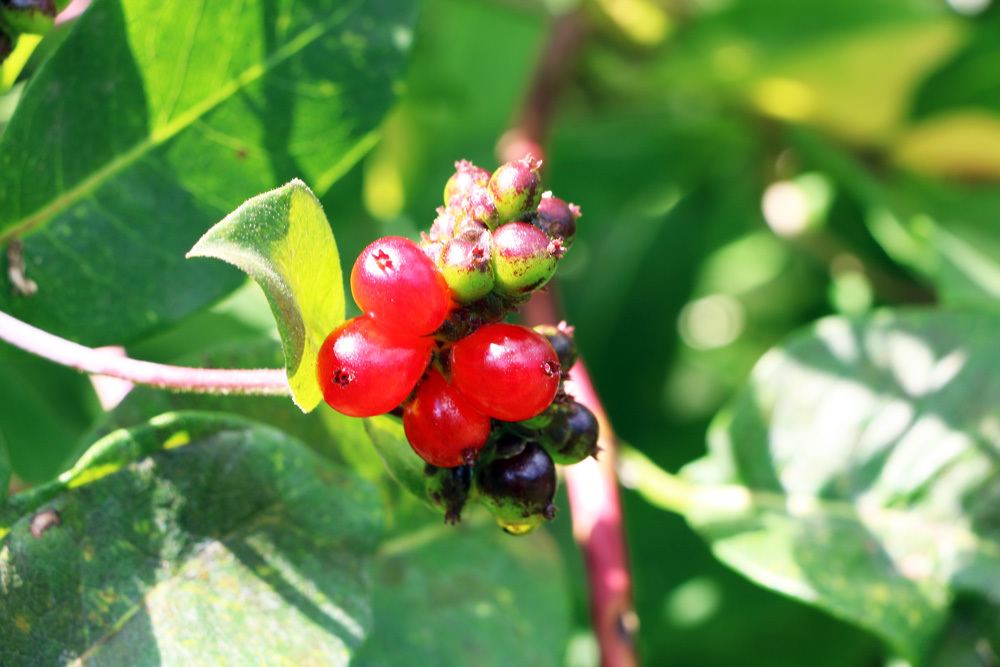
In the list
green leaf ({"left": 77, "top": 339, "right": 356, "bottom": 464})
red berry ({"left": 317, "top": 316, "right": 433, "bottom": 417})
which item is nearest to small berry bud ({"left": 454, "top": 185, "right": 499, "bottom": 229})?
red berry ({"left": 317, "top": 316, "right": 433, "bottom": 417})

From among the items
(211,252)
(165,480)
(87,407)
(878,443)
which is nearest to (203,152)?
(165,480)

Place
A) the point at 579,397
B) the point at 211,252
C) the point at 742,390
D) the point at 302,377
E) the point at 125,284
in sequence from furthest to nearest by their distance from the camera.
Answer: the point at 742,390 < the point at 579,397 < the point at 125,284 < the point at 302,377 < the point at 211,252

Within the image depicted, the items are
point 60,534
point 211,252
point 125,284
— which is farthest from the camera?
point 125,284

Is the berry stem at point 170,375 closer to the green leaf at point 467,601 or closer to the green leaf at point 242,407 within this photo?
the green leaf at point 242,407

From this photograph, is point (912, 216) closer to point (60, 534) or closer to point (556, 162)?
point (556, 162)

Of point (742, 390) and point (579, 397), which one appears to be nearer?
point (579, 397)

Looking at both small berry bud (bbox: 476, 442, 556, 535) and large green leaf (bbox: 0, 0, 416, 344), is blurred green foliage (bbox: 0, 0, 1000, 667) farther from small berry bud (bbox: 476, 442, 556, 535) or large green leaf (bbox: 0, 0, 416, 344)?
small berry bud (bbox: 476, 442, 556, 535)
